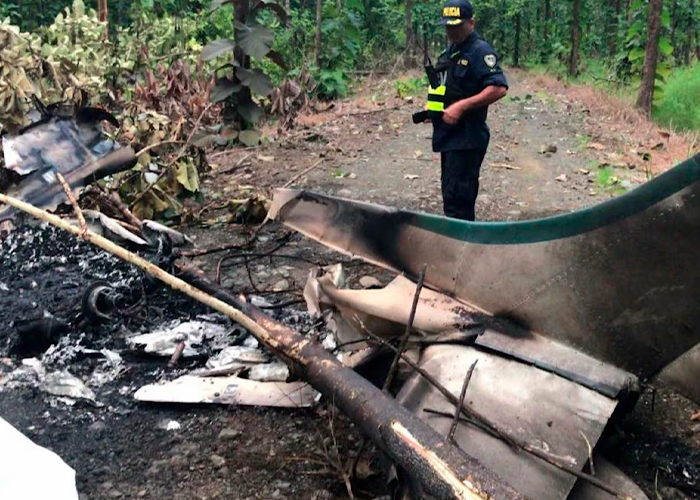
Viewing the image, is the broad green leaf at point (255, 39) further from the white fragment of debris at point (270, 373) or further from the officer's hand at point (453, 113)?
the white fragment of debris at point (270, 373)

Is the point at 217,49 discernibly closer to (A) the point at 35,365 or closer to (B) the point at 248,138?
(B) the point at 248,138

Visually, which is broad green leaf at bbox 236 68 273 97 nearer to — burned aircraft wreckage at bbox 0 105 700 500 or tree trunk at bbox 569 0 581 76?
burned aircraft wreckage at bbox 0 105 700 500

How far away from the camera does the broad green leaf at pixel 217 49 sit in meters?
7.74

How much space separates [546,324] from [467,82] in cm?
227

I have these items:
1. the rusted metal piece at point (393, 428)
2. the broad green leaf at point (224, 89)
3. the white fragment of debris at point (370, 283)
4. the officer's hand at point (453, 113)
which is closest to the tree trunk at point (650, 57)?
the broad green leaf at point (224, 89)

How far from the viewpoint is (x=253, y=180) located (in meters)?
7.36

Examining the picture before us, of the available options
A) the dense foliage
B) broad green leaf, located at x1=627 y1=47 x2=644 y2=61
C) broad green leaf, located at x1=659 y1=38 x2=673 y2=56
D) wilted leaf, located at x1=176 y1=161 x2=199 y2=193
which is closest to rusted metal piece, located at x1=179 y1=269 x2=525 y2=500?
wilted leaf, located at x1=176 y1=161 x2=199 y2=193

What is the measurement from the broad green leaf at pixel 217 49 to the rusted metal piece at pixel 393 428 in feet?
17.7

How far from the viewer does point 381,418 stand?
88.9 inches

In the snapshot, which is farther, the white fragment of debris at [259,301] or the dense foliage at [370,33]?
the dense foliage at [370,33]

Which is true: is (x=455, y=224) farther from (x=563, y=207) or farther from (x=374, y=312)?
(x=563, y=207)

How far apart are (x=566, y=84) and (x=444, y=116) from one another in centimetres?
1421

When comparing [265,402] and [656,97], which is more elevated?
[265,402]

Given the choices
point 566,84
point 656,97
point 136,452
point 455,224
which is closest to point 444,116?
point 455,224
